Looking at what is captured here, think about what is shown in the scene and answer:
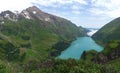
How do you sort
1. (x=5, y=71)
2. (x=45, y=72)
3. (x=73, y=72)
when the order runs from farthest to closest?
(x=45, y=72) < (x=73, y=72) < (x=5, y=71)

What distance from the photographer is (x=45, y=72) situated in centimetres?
19712

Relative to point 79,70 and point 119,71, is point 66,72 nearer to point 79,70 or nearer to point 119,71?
point 79,70

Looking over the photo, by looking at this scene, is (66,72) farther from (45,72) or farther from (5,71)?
(5,71)

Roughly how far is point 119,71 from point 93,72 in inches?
950

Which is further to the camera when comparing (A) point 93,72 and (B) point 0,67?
(A) point 93,72

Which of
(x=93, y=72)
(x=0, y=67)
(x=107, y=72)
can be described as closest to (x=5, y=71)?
(x=0, y=67)

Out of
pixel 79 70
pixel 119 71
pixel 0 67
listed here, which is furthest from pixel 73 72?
pixel 0 67

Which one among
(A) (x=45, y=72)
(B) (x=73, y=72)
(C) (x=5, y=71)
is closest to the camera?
(C) (x=5, y=71)

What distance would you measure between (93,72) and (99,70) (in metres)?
12.3

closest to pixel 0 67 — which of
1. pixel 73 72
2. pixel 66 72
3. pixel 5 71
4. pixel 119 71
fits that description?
pixel 5 71

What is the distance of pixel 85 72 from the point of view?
597 feet

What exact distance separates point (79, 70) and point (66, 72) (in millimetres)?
17583

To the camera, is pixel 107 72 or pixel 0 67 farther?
pixel 107 72

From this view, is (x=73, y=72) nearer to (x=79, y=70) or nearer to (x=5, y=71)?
(x=79, y=70)
